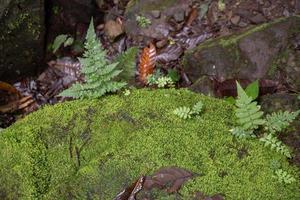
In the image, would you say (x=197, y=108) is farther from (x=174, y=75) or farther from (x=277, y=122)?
(x=174, y=75)

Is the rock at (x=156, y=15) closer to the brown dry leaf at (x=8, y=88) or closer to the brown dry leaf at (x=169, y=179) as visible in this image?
the brown dry leaf at (x=8, y=88)

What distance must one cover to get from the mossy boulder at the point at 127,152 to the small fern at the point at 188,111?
46 millimetres

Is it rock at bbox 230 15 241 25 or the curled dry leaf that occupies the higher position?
rock at bbox 230 15 241 25

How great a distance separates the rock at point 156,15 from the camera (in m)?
6.57

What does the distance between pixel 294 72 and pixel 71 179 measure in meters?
3.31

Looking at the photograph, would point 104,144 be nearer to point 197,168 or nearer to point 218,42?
point 197,168

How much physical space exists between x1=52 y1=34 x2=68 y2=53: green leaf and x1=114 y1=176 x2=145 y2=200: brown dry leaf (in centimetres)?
422

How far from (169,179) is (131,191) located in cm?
31

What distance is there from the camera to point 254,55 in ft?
18.0

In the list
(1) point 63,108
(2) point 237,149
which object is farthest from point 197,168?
(1) point 63,108

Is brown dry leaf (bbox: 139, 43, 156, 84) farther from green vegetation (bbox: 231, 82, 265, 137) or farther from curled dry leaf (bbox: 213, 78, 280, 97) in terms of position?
green vegetation (bbox: 231, 82, 265, 137)

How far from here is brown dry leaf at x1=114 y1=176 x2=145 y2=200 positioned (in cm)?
304

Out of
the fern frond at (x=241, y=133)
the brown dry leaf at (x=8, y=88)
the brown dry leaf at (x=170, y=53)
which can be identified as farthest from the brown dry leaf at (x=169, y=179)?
the brown dry leaf at (x=8, y=88)

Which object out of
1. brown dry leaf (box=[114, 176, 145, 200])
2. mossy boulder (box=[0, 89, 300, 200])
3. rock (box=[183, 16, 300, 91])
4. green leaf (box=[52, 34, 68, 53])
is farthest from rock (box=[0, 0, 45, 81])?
brown dry leaf (box=[114, 176, 145, 200])
